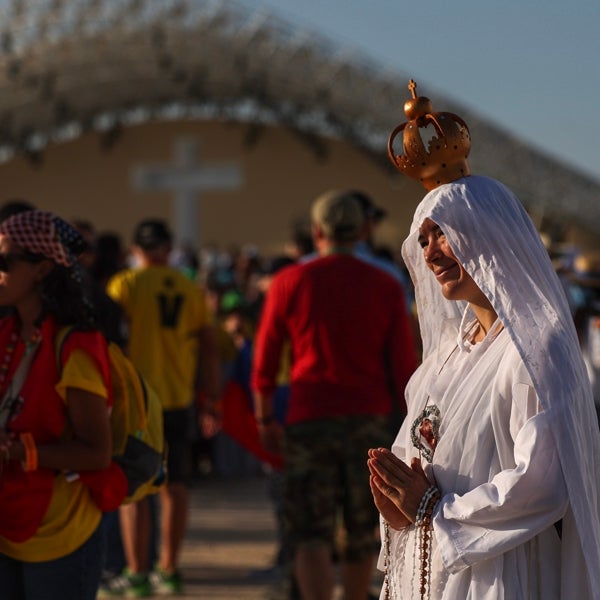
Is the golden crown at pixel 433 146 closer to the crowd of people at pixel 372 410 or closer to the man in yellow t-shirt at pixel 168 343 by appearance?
the crowd of people at pixel 372 410

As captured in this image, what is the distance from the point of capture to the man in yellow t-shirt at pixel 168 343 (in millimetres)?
7434

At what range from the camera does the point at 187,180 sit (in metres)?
40.3

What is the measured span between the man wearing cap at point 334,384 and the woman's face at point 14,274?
195 cm

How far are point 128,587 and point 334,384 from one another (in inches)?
82.1

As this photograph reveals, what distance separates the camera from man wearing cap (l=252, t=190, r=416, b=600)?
5.79m

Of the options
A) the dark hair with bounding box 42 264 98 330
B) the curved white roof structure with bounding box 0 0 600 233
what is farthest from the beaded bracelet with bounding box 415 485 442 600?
the curved white roof structure with bounding box 0 0 600 233

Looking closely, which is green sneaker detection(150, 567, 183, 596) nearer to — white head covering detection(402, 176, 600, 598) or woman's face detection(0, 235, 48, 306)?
woman's face detection(0, 235, 48, 306)

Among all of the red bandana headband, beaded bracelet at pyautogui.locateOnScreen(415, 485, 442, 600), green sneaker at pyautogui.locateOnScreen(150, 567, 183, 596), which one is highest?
the red bandana headband

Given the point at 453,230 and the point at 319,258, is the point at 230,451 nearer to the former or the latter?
the point at 319,258

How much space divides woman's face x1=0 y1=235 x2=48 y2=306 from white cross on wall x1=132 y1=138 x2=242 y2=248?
115ft

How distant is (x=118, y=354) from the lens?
426 cm

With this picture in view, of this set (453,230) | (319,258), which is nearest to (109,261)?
(319,258)

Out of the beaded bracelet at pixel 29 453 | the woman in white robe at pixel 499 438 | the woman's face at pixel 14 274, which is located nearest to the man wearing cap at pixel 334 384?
the woman's face at pixel 14 274

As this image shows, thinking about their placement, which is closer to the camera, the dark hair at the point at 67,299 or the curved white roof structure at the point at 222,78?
the dark hair at the point at 67,299
